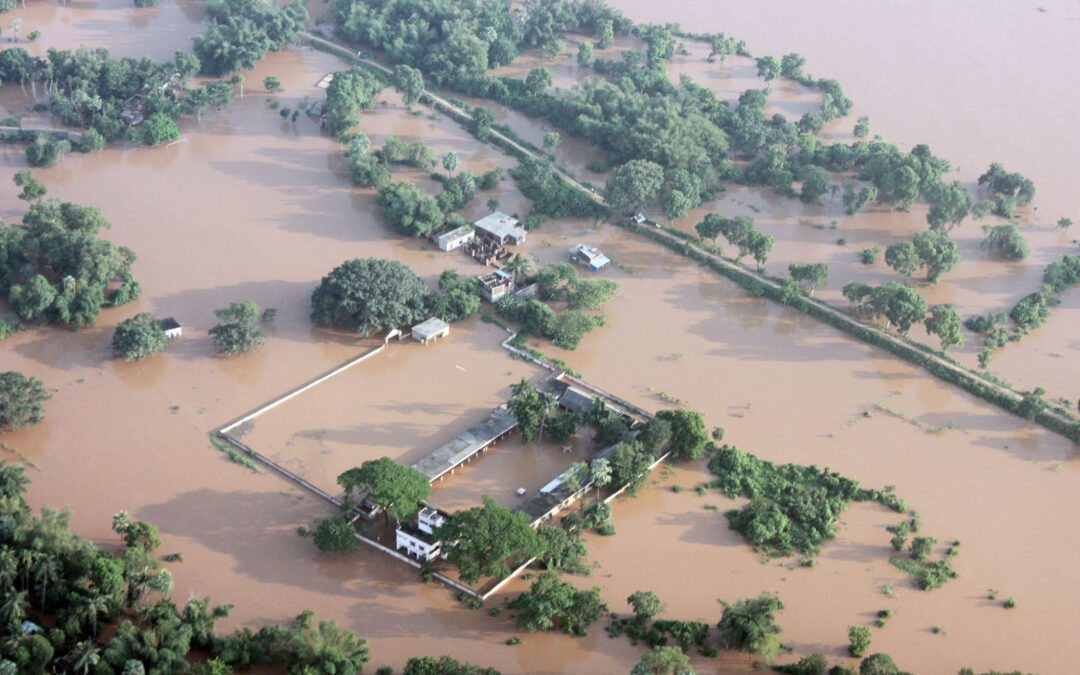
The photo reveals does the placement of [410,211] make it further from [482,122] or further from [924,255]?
[924,255]

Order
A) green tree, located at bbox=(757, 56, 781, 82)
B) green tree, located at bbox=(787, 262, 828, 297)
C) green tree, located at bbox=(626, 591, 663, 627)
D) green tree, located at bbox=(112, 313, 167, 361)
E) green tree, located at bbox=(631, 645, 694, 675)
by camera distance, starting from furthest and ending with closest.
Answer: green tree, located at bbox=(757, 56, 781, 82) → green tree, located at bbox=(787, 262, 828, 297) → green tree, located at bbox=(112, 313, 167, 361) → green tree, located at bbox=(626, 591, 663, 627) → green tree, located at bbox=(631, 645, 694, 675)

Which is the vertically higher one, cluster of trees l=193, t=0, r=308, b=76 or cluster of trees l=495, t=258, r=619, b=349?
cluster of trees l=193, t=0, r=308, b=76

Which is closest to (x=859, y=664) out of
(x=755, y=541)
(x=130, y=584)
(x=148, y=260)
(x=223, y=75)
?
(x=755, y=541)

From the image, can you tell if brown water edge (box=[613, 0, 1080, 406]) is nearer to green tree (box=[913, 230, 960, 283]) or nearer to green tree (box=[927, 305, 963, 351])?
green tree (box=[927, 305, 963, 351])

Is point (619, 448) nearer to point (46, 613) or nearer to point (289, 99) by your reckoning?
point (46, 613)

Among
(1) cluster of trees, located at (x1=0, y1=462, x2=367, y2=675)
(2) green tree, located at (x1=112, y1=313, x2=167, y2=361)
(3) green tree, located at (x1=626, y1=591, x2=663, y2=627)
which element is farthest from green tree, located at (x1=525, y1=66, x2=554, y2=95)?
(1) cluster of trees, located at (x1=0, y1=462, x2=367, y2=675)

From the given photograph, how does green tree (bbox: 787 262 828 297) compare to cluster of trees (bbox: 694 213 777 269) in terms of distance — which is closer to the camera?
green tree (bbox: 787 262 828 297)

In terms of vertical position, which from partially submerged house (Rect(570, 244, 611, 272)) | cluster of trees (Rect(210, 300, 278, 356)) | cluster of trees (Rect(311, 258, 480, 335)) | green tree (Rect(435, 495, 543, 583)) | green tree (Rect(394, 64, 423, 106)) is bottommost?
green tree (Rect(435, 495, 543, 583))
